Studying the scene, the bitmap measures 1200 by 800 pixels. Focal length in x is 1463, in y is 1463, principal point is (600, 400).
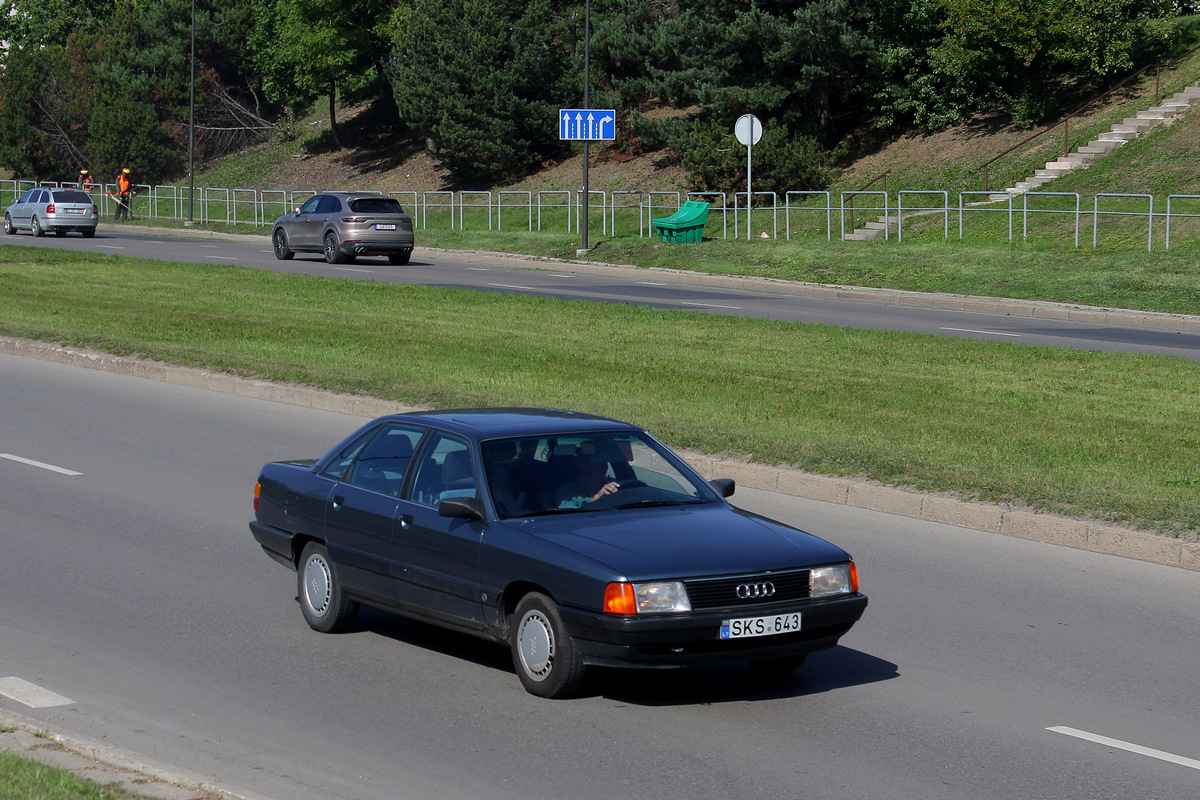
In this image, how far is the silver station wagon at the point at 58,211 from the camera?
4750 cm

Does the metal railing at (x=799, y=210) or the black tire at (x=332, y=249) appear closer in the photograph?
the metal railing at (x=799, y=210)

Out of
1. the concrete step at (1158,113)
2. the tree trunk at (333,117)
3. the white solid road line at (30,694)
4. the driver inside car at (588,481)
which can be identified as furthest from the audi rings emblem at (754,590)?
the tree trunk at (333,117)

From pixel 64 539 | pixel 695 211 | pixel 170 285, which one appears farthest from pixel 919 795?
pixel 695 211

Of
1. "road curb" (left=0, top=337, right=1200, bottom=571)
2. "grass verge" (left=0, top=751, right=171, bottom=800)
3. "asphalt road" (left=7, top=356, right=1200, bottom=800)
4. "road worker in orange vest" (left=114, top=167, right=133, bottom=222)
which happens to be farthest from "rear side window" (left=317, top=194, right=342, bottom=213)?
"grass verge" (left=0, top=751, right=171, bottom=800)

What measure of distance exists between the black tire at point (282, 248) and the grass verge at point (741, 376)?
10.1 metres

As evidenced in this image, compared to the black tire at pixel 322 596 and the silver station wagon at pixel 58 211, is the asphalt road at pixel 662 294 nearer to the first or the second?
the silver station wagon at pixel 58 211

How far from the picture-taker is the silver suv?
35812 mm

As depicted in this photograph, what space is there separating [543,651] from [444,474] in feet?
3.87

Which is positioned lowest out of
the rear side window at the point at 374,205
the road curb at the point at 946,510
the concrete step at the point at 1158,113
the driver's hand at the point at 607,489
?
the road curb at the point at 946,510

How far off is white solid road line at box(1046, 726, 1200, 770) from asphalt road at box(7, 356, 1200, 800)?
17 mm

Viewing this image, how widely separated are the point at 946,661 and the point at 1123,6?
143 ft

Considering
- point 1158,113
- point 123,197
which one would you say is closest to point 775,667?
point 1158,113

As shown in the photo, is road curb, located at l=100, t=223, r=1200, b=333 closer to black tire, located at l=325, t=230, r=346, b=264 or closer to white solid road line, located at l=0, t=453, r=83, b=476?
black tire, located at l=325, t=230, r=346, b=264

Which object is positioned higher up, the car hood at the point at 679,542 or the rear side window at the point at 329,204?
the rear side window at the point at 329,204
